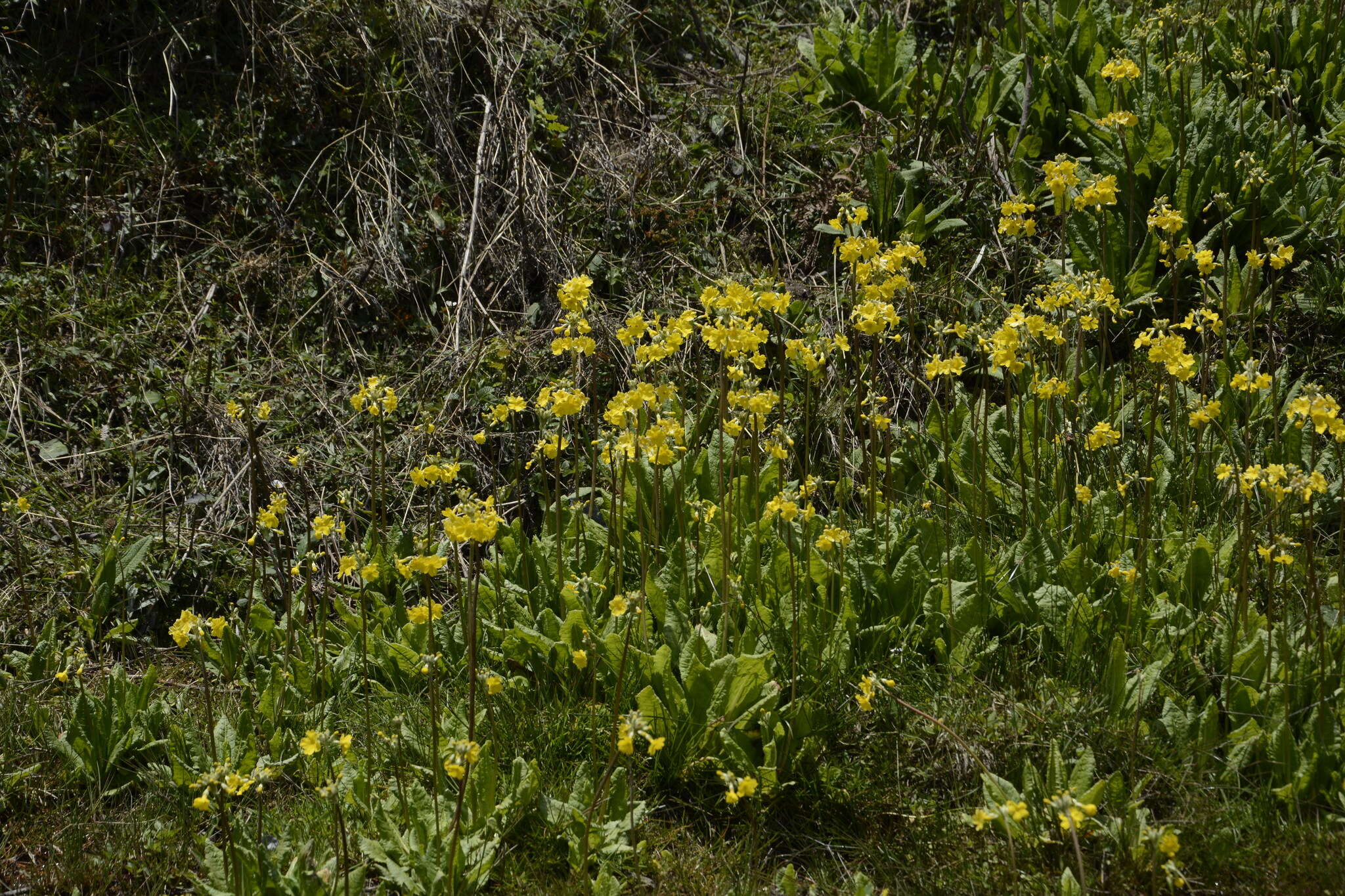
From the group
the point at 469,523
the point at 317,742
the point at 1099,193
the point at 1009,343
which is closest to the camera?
the point at 469,523

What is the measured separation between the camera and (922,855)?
2.76m

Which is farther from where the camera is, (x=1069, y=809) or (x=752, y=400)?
(x=752, y=400)

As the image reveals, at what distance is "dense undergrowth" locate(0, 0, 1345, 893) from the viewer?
280 centimetres

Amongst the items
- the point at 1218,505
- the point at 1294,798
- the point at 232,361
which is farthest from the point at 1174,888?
the point at 232,361

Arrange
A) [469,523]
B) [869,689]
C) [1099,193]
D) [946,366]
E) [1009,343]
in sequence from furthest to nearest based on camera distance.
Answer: [1099,193] → [946,366] → [1009,343] → [869,689] → [469,523]

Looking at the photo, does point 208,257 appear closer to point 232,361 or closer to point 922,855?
point 232,361

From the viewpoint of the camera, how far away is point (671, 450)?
2.97 meters

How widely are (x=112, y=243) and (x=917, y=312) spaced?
11.4ft

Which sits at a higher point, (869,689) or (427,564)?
(427,564)

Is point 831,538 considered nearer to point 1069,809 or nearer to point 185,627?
point 1069,809

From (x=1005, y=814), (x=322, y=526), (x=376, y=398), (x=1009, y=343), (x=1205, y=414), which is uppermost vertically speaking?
(x=1009, y=343)

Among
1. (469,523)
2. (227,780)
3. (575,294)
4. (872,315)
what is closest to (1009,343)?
(872,315)

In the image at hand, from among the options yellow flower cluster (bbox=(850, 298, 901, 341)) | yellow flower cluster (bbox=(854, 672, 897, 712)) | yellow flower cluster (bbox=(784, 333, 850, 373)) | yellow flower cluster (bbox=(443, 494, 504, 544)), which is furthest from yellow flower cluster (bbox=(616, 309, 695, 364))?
yellow flower cluster (bbox=(854, 672, 897, 712))

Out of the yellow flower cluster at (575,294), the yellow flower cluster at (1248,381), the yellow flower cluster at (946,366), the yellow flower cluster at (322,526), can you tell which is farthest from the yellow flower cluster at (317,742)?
the yellow flower cluster at (1248,381)
